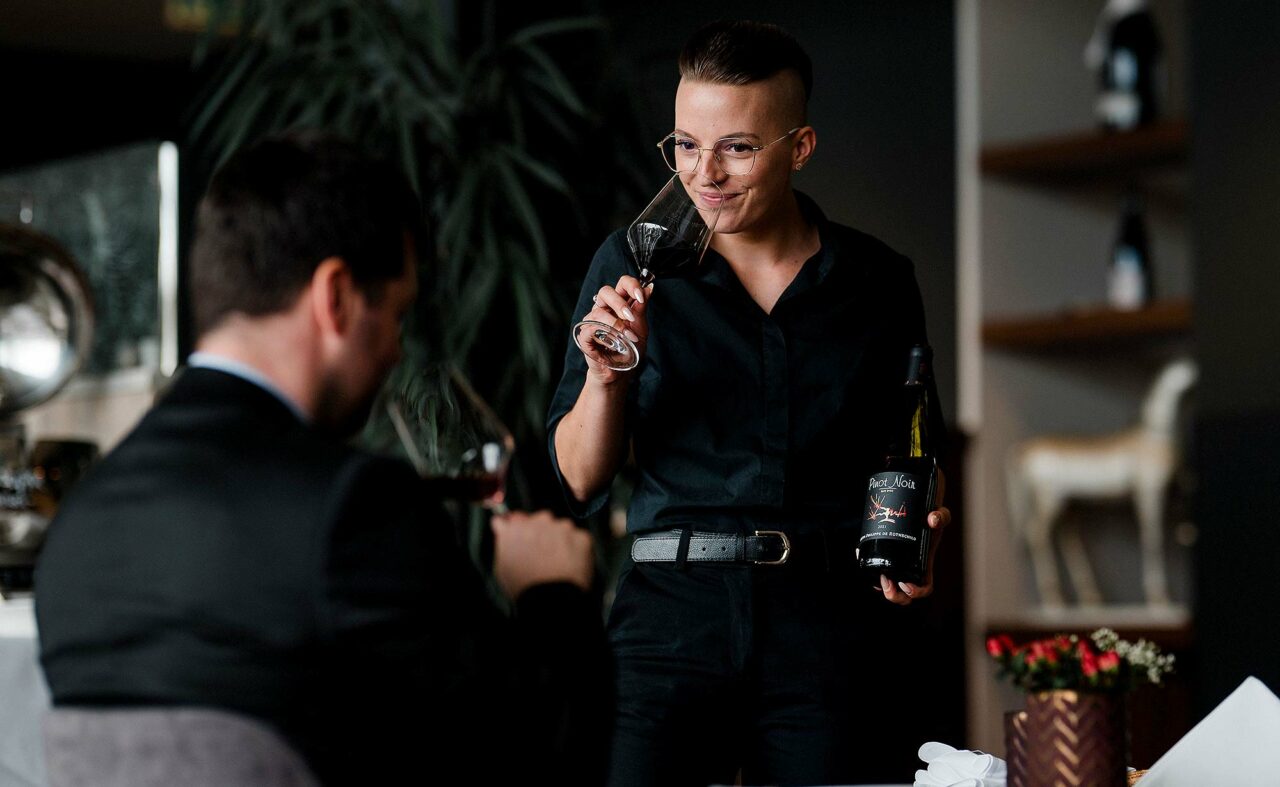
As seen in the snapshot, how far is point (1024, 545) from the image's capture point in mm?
3553

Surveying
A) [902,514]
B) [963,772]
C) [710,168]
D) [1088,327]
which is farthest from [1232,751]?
[1088,327]

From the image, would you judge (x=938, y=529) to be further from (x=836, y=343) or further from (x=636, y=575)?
(x=636, y=575)

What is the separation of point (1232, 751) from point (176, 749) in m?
0.90

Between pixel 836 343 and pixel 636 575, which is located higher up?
pixel 836 343

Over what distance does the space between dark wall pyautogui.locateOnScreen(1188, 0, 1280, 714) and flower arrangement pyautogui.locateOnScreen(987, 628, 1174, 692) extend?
5.60 feet

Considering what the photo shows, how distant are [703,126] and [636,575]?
0.53 meters

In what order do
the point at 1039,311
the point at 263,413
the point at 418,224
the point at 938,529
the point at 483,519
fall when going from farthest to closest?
the point at 1039,311
the point at 483,519
the point at 938,529
the point at 418,224
the point at 263,413

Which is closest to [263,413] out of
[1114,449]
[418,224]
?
[418,224]

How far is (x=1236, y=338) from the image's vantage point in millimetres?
2752

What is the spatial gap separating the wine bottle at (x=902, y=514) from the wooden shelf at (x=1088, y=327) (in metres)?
1.82

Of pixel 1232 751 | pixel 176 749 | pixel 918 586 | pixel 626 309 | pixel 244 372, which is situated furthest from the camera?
pixel 918 586

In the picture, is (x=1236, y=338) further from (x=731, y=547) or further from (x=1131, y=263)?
(x=731, y=547)

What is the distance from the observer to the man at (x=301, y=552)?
976mm

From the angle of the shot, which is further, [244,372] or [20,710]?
[20,710]
